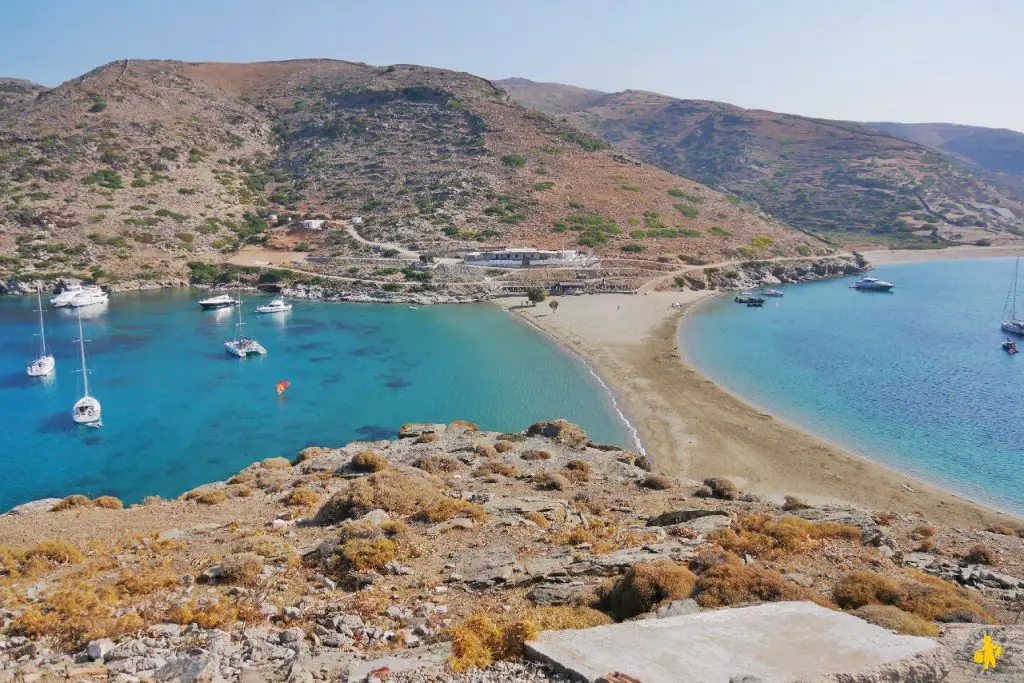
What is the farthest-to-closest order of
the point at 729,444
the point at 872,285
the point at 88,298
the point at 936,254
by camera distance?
1. the point at 936,254
2. the point at 872,285
3. the point at 88,298
4. the point at 729,444

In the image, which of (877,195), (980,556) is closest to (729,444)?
(980,556)

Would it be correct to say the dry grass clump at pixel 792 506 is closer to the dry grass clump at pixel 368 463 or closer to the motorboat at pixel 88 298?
the dry grass clump at pixel 368 463

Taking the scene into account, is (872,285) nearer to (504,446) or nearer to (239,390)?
(504,446)

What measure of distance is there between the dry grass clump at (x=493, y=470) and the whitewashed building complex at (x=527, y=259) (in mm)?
61091

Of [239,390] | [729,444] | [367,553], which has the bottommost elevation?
[729,444]

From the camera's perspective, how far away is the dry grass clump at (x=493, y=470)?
27.1m

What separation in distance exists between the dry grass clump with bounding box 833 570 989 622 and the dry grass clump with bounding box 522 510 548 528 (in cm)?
877

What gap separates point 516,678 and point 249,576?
854 cm

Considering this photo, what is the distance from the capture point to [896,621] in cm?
1097

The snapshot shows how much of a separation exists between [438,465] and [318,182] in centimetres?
10658

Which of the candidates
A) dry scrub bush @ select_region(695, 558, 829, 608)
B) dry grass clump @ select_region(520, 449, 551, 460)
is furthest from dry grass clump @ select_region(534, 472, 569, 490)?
dry scrub bush @ select_region(695, 558, 829, 608)

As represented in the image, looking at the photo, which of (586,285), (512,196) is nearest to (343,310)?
(586,285)

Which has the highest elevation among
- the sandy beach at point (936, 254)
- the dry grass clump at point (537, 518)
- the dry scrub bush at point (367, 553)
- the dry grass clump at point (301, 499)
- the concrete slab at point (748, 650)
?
the sandy beach at point (936, 254)

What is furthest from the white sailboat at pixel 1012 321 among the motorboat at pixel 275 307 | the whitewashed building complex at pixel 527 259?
the motorboat at pixel 275 307
